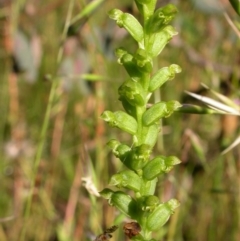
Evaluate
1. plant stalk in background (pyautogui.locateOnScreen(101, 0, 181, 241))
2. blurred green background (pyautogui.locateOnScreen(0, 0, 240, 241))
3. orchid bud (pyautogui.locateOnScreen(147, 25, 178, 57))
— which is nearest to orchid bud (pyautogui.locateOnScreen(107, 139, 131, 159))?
plant stalk in background (pyautogui.locateOnScreen(101, 0, 181, 241))

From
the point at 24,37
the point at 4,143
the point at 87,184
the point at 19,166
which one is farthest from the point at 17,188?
the point at 87,184

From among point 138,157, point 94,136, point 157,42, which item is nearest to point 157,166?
point 138,157

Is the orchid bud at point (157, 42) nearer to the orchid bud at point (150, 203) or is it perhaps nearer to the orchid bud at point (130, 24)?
the orchid bud at point (130, 24)

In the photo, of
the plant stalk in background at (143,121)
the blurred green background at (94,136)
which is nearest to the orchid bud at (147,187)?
the plant stalk in background at (143,121)

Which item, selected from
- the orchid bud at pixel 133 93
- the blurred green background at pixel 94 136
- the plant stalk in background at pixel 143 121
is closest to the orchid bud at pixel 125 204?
the plant stalk in background at pixel 143 121

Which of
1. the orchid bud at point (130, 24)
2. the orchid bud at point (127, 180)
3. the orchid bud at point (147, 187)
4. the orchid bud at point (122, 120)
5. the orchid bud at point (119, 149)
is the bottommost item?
the orchid bud at point (147, 187)

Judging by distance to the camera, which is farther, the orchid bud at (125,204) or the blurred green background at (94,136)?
the blurred green background at (94,136)

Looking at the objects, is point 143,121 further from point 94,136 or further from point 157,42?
point 94,136

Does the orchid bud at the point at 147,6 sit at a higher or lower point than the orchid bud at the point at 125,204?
higher
